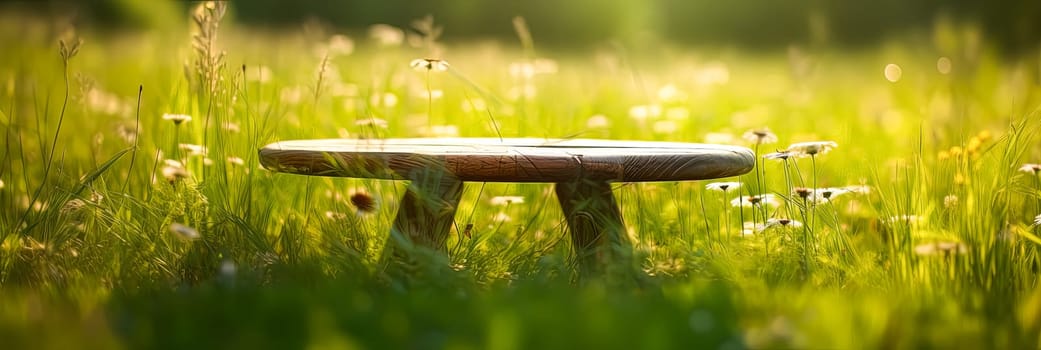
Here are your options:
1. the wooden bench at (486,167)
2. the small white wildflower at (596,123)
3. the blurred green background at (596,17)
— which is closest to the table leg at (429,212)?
the wooden bench at (486,167)

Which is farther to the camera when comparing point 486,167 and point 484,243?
point 484,243

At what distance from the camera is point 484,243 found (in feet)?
8.93

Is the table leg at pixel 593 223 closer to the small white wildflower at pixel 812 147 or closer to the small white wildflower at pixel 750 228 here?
the small white wildflower at pixel 750 228

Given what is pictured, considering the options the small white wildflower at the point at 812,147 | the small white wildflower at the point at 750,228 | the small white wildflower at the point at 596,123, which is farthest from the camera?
the small white wildflower at the point at 596,123

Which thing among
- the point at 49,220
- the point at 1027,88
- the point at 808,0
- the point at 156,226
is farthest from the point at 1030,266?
the point at 808,0

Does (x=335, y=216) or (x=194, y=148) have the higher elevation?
(x=194, y=148)

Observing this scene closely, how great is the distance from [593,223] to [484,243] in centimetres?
30

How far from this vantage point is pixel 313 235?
9.11 feet

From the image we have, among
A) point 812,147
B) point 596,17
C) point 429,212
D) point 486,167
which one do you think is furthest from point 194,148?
point 596,17

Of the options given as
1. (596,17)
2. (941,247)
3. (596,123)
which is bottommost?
(941,247)

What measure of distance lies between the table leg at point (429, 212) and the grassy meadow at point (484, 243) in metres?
0.09

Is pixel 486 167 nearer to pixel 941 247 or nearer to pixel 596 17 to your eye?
pixel 941 247

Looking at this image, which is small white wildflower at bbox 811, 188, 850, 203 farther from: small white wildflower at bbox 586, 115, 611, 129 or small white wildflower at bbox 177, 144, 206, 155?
small white wildflower at bbox 177, 144, 206, 155

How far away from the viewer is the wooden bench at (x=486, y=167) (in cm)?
222
